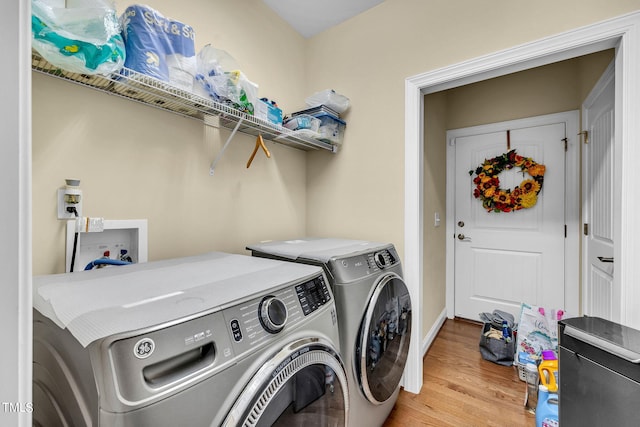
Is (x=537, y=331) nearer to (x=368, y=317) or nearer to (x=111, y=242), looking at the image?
(x=368, y=317)

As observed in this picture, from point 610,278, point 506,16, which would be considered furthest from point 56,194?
point 610,278

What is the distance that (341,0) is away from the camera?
189 centimetres

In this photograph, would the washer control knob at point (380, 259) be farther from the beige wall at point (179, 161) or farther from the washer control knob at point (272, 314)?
the beige wall at point (179, 161)

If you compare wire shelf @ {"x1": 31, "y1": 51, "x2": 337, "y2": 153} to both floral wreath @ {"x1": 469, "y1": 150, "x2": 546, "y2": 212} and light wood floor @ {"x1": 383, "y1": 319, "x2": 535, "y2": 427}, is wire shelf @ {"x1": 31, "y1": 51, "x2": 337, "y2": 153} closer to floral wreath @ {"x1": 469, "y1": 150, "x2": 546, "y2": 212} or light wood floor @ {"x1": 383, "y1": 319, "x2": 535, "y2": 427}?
light wood floor @ {"x1": 383, "y1": 319, "x2": 535, "y2": 427}

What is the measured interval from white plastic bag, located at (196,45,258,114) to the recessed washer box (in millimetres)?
693

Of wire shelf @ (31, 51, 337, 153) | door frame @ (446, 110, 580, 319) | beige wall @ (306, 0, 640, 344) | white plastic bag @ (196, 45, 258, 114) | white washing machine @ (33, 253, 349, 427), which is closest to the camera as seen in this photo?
white washing machine @ (33, 253, 349, 427)

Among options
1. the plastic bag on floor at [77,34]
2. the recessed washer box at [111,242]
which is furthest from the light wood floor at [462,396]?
the plastic bag on floor at [77,34]

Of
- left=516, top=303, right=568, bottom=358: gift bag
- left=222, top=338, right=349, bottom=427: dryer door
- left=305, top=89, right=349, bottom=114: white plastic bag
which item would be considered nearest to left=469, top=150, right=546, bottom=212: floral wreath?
left=516, top=303, right=568, bottom=358: gift bag

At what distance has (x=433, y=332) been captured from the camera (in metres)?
2.58

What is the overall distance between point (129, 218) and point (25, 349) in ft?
3.28

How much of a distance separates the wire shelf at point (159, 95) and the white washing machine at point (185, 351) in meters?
0.72

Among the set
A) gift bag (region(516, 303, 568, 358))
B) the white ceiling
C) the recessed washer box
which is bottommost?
gift bag (region(516, 303, 568, 358))

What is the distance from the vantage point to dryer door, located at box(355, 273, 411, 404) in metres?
1.15
